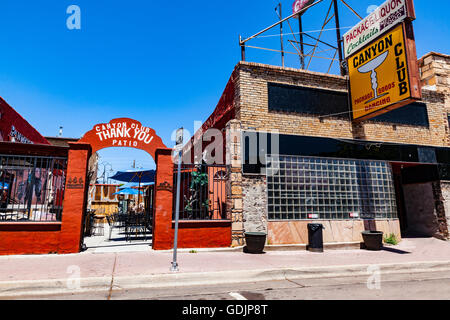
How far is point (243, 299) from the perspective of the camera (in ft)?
15.9

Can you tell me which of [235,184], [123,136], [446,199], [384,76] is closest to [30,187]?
[123,136]

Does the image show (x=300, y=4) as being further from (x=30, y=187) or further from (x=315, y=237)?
(x=30, y=187)

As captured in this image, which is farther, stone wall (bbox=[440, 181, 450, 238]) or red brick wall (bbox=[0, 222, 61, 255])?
stone wall (bbox=[440, 181, 450, 238])

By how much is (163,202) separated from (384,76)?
920cm

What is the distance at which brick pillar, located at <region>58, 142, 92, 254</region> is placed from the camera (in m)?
8.33

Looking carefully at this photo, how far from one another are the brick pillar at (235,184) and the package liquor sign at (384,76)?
5.27 meters

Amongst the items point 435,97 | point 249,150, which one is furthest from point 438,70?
point 249,150

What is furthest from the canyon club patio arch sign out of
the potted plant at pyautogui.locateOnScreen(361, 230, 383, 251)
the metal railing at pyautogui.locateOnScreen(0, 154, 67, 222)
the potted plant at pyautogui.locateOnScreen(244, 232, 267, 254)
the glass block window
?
the potted plant at pyautogui.locateOnScreen(361, 230, 383, 251)

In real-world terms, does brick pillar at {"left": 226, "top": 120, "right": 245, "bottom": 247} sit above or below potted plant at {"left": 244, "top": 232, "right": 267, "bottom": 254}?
above

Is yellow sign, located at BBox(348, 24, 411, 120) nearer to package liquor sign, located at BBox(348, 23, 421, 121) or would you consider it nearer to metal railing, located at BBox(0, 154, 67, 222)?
package liquor sign, located at BBox(348, 23, 421, 121)

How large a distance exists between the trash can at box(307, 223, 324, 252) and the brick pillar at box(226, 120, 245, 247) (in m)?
2.39

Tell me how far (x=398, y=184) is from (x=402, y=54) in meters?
7.11

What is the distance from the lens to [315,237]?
980 cm
